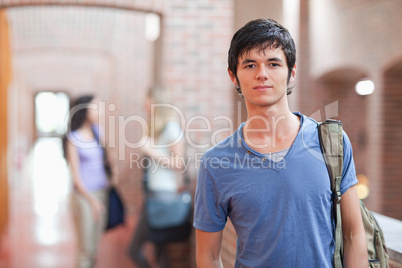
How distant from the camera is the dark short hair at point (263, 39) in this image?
4.47ft

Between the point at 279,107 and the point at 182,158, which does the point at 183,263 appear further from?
the point at 279,107

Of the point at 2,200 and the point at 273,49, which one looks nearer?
the point at 273,49

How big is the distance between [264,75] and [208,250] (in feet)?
1.77

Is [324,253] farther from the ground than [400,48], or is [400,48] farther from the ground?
[400,48]

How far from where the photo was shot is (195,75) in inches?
184

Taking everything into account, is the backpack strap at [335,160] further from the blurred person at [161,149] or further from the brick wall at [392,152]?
the brick wall at [392,152]

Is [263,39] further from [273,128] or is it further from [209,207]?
[209,207]

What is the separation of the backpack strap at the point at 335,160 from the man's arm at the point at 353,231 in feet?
0.08

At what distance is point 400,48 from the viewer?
16.7ft

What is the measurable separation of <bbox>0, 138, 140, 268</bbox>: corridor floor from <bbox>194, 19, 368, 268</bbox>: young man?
4.02 meters

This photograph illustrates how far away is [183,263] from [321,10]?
289 cm

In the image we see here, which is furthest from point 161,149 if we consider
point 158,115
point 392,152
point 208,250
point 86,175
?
point 392,152

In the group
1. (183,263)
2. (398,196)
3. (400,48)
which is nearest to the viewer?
(183,263)

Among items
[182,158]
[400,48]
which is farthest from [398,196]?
[182,158]
